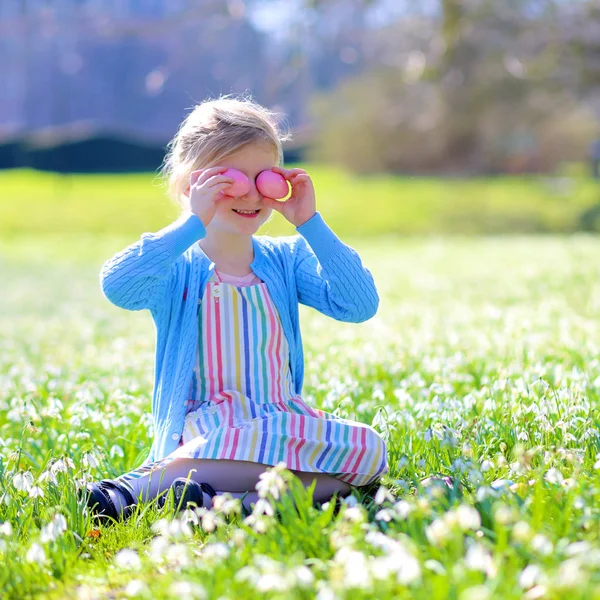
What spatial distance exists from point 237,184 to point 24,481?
1.43 m

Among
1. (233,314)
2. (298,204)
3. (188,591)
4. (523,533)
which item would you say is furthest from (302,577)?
(298,204)

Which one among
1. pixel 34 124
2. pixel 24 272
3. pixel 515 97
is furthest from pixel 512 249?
pixel 34 124

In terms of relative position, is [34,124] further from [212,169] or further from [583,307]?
[212,169]

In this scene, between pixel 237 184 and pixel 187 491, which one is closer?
pixel 187 491

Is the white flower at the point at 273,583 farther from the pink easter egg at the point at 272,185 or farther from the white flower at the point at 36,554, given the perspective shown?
the pink easter egg at the point at 272,185

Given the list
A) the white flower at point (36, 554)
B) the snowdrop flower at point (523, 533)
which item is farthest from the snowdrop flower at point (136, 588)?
the snowdrop flower at point (523, 533)

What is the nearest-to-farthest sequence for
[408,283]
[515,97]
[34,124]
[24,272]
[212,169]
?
1. [212,169]
2. [408,283]
3. [24,272]
4. [515,97]
5. [34,124]

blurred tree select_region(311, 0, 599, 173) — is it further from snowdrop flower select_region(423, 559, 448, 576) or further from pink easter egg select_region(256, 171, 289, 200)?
snowdrop flower select_region(423, 559, 448, 576)

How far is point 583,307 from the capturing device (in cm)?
856

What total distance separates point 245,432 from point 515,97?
28894 mm

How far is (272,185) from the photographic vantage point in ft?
12.0

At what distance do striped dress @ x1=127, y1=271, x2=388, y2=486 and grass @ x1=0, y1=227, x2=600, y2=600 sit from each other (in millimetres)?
230

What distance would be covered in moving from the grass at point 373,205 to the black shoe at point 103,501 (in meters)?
21.4

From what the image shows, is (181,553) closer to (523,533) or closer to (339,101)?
(523,533)
